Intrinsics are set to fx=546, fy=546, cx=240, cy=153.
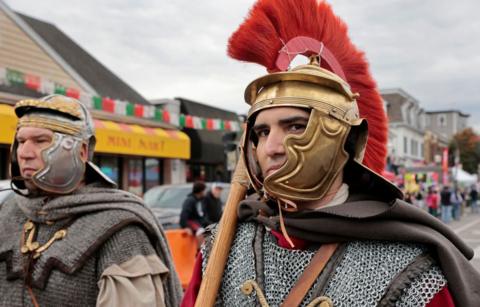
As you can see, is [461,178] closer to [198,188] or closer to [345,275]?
[198,188]

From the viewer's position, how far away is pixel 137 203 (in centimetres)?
293

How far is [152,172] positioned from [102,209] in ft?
48.4

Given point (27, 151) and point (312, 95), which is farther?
point (27, 151)

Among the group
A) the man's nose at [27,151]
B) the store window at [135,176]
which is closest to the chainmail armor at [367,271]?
the man's nose at [27,151]

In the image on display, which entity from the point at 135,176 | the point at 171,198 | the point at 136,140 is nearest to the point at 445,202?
the point at 135,176

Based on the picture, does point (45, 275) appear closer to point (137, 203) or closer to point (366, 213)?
point (137, 203)

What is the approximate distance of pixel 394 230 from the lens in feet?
5.39

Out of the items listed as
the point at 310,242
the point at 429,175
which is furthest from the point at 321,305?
the point at 429,175

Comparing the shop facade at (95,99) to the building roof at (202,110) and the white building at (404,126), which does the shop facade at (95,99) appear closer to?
the building roof at (202,110)

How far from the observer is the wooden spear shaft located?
182 centimetres

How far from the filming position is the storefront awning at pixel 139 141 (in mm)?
13867

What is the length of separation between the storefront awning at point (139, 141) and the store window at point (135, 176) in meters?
0.81

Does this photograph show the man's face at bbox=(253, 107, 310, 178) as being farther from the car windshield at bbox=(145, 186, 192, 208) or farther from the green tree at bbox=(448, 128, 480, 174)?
the green tree at bbox=(448, 128, 480, 174)

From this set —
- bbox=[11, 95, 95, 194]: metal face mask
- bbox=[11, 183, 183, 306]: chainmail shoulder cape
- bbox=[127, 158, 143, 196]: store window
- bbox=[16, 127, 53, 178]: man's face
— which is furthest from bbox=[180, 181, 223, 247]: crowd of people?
bbox=[127, 158, 143, 196]: store window
